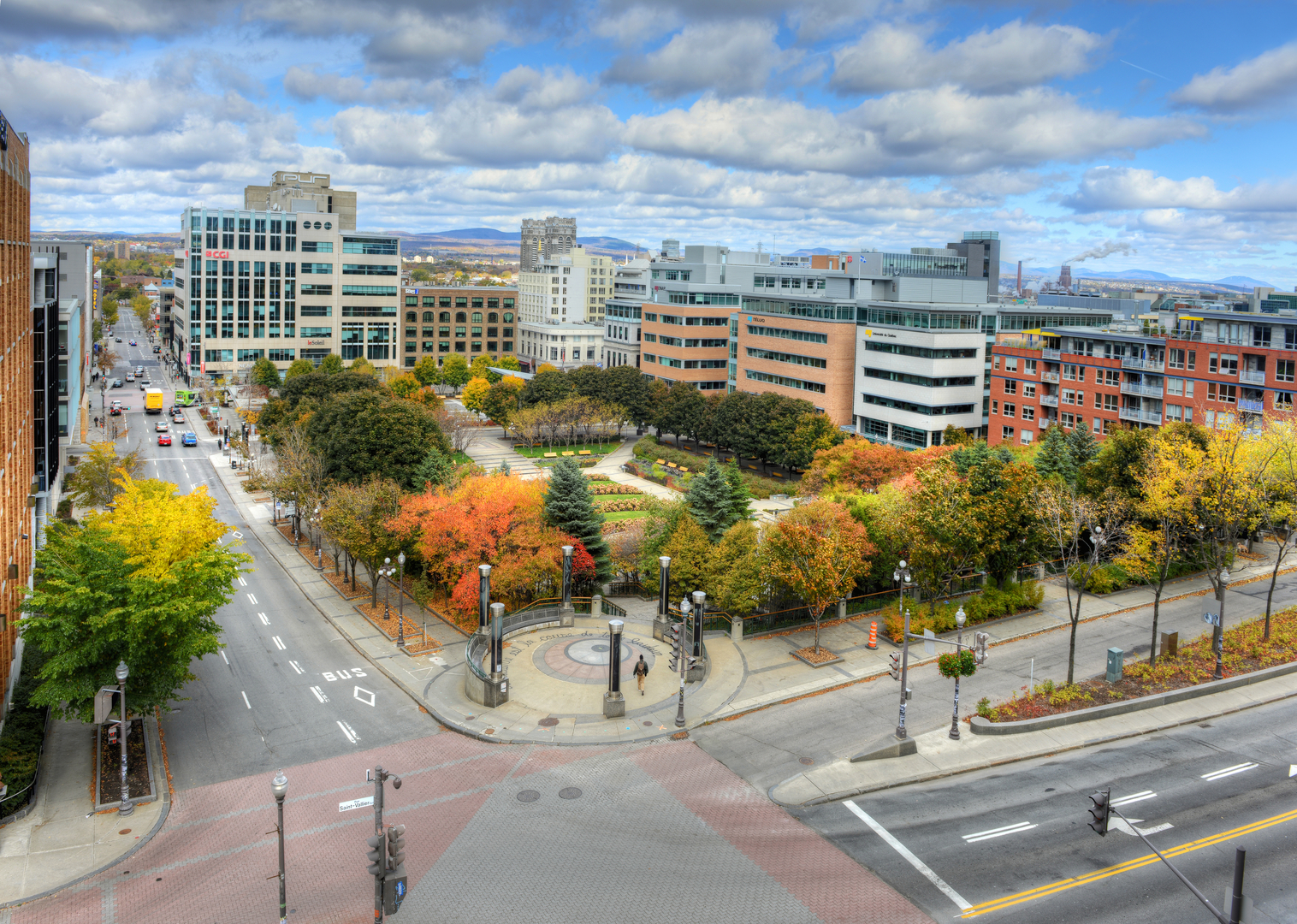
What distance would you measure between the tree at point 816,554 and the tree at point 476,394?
255 ft

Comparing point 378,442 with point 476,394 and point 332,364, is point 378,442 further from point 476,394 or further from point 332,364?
point 332,364

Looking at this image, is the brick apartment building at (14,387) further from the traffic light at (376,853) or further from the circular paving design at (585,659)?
the circular paving design at (585,659)

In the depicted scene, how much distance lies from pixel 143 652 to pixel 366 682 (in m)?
10.2

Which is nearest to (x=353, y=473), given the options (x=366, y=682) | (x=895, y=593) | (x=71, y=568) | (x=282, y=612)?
(x=282, y=612)

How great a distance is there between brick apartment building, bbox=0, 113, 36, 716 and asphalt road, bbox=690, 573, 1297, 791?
25134 mm

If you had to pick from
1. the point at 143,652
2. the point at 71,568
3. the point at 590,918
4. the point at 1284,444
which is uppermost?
the point at 1284,444

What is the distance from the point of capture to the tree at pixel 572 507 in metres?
50.4

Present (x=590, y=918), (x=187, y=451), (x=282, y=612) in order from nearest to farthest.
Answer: (x=590, y=918), (x=282, y=612), (x=187, y=451)

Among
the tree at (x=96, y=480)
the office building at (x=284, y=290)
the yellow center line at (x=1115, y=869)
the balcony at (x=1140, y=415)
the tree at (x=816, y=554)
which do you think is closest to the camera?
the yellow center line at (x=1115, y=869)

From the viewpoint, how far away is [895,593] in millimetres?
49906

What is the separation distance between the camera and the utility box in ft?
122

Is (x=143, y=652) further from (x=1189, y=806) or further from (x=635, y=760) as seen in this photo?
(x=1189, y=806)

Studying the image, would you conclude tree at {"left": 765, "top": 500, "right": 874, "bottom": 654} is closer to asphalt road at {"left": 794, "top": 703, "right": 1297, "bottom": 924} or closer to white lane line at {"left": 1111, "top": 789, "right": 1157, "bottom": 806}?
asphalt road at {"left": 794, "top": 703, "right": 1297, "bottom": 924}

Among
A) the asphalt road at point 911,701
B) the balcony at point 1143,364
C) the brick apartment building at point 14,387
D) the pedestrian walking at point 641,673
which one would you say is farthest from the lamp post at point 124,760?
the balcony at point 1143,364
